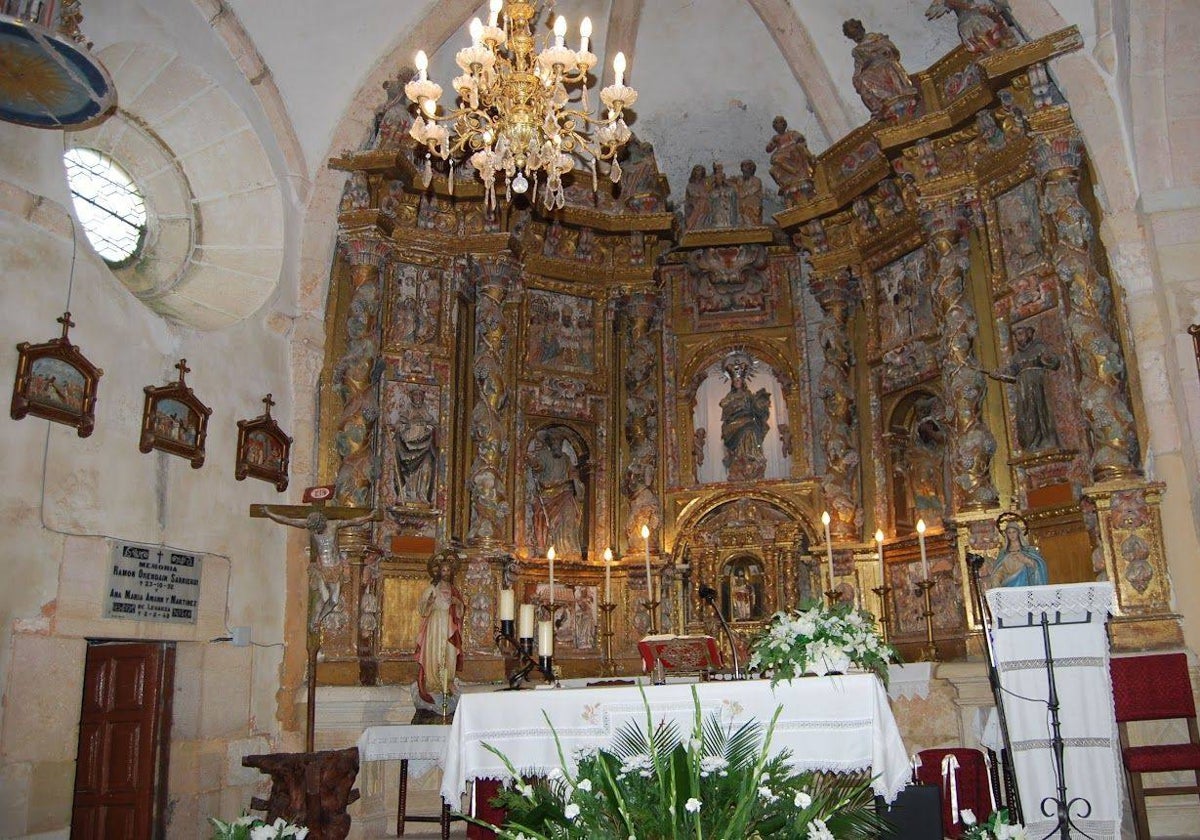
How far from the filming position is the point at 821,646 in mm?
6125

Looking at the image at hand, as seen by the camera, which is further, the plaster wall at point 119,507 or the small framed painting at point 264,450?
the small framed painting at point 264,450

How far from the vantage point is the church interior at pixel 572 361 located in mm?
8250

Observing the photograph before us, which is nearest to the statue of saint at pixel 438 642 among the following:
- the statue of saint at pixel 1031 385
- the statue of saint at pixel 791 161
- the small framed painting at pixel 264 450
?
the small framed painting at pixel 264 450

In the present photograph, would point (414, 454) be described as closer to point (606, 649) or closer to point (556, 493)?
point (556, 493)

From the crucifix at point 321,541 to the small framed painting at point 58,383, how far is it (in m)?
1.92

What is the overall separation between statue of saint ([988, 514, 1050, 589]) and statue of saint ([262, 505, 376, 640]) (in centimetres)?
554

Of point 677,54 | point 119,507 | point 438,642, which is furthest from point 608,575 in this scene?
point 677,54

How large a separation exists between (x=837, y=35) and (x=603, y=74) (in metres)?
2.78

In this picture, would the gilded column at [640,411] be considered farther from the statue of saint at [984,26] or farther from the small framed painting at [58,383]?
the small framed painting at [58,383]

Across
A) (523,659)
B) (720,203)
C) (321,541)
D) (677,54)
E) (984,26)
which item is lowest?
(523,659)

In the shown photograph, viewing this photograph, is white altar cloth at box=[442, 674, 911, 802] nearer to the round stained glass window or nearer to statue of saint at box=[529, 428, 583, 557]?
the round stained glass window

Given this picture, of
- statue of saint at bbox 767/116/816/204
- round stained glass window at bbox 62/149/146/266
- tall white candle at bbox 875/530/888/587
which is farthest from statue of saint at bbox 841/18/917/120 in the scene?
round stained glass window at bbox 62/149/146/266

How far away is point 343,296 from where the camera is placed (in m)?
11.7

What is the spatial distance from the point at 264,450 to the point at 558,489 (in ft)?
12.6
